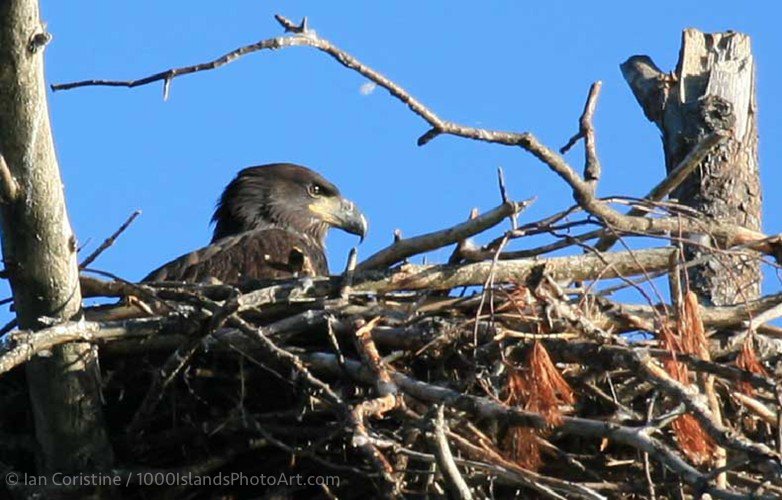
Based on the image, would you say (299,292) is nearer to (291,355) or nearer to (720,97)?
(291,355)

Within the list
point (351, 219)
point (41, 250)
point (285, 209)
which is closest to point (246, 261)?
point (285, 209)

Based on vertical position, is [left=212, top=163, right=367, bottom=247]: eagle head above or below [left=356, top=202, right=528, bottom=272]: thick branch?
above

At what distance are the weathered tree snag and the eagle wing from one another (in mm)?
1673

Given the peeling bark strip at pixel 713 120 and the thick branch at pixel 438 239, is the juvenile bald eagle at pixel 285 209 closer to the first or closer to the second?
the peeling bark strip at pixel 713 120

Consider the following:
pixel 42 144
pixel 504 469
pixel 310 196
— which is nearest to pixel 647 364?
pixel 504 469

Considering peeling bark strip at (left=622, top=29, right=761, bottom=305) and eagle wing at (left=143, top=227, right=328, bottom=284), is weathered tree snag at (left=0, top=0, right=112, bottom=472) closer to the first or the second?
eagle wing at (left=143, top=227, right=328, bottom=284)

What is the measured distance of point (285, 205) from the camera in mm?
9898

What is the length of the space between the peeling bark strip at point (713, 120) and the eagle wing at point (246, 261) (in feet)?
6.57

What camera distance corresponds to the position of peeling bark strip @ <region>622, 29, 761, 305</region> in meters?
8.42

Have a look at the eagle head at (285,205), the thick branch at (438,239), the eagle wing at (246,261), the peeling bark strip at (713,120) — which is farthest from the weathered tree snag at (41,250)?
the eagle head at (285,205)

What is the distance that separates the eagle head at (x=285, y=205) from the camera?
984 centimetres

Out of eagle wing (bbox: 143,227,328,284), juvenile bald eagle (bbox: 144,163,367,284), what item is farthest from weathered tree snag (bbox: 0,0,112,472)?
juvenile bald eagle (bbox: 144,163,367,284)

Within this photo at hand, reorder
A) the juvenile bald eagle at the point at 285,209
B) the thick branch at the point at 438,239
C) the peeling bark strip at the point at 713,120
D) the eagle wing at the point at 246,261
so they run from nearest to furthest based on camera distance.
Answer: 1. the thick branch at the point at 438,239
2. the eagle wing at the point at 246,261
3. the peeling bark strip at the point at 713,120
4. the juvenile bald eagle at the point at 285,209

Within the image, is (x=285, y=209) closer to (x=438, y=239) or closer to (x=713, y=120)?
(x=713, y=120)
